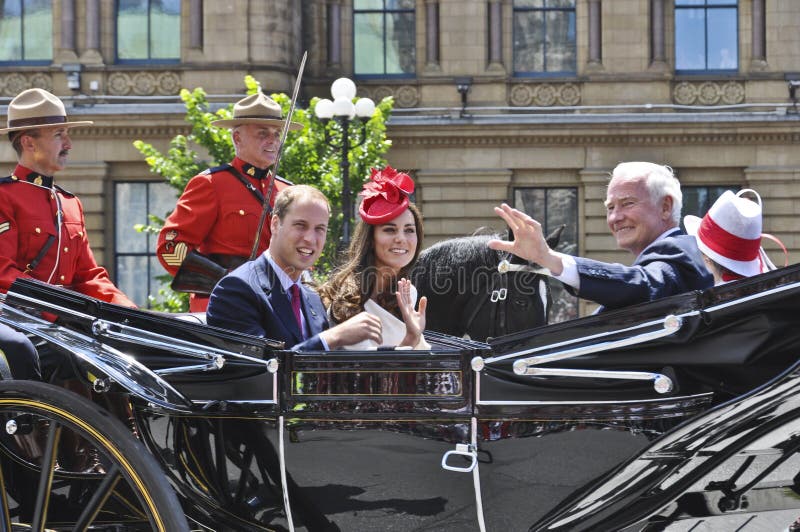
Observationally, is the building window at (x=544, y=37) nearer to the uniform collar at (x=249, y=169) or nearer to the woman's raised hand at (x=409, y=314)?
the uniform collar at (x=249, y=169)

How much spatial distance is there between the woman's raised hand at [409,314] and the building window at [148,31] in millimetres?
17830

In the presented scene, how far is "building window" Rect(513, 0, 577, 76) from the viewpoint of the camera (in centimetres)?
2152

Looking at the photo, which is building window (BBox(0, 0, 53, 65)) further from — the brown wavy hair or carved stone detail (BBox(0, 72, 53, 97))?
the brown wavy hair

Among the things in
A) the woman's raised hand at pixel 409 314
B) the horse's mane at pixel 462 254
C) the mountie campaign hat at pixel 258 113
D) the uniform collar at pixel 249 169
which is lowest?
the woman's raised hand at pixel 409 314

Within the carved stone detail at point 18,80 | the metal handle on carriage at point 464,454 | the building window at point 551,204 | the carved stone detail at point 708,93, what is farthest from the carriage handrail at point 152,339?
the carved stone detail at point 708,93

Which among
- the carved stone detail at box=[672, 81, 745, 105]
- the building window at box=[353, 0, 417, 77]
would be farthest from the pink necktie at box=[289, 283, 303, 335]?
the carved stone detail at box=[672, 81, 745, 105]

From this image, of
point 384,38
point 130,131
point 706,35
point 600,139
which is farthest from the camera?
point 384,38

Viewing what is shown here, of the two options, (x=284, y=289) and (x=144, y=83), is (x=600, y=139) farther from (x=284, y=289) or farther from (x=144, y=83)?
(x=284, y=289)

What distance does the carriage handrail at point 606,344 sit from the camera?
3.41m

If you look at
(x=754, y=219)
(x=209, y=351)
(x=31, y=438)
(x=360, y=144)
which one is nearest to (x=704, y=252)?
(x=754, y=219)

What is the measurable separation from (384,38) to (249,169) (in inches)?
642

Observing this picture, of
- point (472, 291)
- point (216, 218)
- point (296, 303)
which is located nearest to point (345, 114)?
point (472, 291)

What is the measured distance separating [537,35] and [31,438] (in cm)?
1888

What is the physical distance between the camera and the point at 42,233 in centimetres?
506
